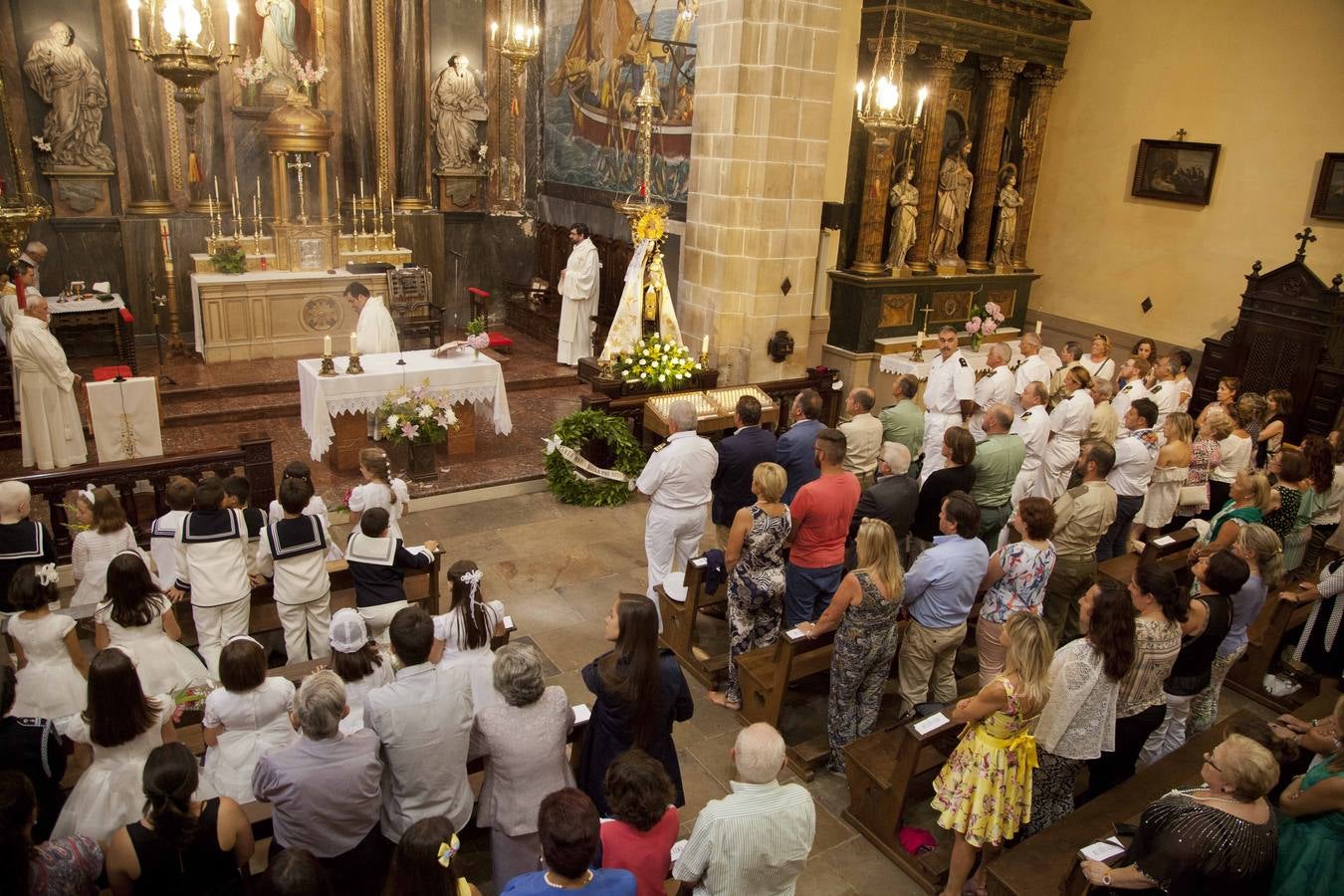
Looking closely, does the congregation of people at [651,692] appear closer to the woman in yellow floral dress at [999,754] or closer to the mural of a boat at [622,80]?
the woman in yellow floral dress at [999,754]

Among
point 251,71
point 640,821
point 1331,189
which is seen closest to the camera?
point 640,821

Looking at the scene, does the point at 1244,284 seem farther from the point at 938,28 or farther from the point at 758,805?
the point at 758,805

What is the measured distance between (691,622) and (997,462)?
100.0 inches

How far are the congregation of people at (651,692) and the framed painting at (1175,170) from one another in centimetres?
635

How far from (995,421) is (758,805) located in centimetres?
442

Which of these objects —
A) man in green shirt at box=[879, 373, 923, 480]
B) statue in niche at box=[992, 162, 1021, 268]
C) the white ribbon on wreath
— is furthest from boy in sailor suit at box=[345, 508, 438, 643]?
statue in niche at box=[992, 162, 1021, 268]

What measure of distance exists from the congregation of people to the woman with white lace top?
0.01m

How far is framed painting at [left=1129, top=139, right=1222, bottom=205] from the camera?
12203 millimetres

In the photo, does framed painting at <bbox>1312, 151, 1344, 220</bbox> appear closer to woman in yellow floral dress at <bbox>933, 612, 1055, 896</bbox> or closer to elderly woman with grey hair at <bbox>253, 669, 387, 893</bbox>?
woman in yellow floral dress at <bbox>933, 612, 1055, 896</bbox>

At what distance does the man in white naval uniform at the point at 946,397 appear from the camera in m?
9.32

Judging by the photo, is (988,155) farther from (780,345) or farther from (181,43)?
(181,43)

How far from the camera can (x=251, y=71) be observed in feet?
44.7

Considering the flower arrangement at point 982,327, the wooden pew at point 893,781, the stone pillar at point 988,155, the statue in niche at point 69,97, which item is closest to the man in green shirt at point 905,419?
the wooden pew at point 893,781

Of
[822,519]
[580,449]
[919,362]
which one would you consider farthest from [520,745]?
[919,362]
